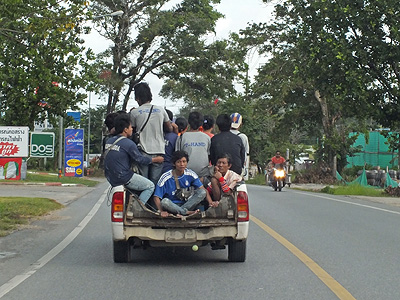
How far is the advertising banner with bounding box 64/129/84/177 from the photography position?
38125mm

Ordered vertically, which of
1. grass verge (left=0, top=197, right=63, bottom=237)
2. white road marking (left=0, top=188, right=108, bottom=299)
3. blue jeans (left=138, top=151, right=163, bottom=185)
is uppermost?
blue jeans (left=138, top=151, right=163, bottom=185)

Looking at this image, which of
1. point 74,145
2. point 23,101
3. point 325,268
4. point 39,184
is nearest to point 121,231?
point 325,268

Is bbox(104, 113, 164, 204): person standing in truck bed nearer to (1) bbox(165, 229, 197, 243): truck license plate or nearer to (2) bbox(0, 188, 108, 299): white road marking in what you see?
(1) bbox(165, 229, 197, 243): truck license plate

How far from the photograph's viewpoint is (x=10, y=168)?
34344 millimetres

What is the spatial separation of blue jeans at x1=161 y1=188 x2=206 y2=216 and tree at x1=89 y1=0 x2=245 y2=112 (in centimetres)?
3883

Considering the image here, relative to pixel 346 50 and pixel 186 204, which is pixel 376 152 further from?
pixel 186 204

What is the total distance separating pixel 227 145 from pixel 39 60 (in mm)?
11874

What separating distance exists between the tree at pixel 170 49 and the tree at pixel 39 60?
20.0 metres

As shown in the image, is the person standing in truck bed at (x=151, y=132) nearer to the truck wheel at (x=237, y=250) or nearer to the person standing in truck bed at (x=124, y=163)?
the person standing in truck bed at (x=124, y=163)

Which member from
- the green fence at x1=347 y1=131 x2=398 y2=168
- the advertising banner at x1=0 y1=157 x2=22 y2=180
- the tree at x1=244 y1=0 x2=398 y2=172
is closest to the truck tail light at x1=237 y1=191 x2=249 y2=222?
the tree at x1=244 y1=0 x2=398 y2=172

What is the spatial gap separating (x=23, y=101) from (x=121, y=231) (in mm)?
17190

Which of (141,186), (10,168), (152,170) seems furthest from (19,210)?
(10,168)

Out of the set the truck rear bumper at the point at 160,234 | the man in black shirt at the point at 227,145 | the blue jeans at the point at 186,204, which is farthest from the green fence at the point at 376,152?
the truck rear bumper at the point at 160,234

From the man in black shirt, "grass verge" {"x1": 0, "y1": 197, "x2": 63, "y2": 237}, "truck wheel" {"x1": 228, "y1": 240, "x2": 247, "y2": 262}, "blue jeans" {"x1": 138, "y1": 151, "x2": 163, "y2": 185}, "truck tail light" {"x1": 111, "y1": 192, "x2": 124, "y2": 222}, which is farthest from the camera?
"grass verge" {"x1": 0, "y1": 197, "x2": 63, "y2": 237}
